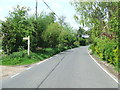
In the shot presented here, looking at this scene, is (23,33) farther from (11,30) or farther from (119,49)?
(119,49)

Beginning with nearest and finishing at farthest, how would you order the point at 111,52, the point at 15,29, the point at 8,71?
the point at 8,71, the point at 111,52, the point at 15,29

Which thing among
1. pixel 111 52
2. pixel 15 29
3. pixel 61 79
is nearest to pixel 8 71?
pixel 61 79

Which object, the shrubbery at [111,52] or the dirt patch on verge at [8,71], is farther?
the shrubbery at [111,52]

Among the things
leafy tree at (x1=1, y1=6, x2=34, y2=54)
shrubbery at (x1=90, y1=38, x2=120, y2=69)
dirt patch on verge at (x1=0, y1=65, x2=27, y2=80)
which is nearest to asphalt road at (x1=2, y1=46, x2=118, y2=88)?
dirt patch on verge at (x1=0, y1=65, x2=27, y2=80)

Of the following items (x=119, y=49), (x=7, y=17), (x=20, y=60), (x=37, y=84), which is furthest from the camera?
(x=7, y=17)

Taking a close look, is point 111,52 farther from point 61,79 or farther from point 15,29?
point 15,29

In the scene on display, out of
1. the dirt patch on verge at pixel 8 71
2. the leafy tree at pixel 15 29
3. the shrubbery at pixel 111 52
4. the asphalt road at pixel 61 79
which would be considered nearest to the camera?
the asphalt road at pixel 61 79

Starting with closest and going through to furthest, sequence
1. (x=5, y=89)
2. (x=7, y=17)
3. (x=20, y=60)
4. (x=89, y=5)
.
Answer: (x=5, y=89) → (x=20, y=60) → (x=7, y=17) → (x=89, y=5)

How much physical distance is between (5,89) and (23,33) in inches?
730

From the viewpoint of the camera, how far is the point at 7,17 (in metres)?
27.5

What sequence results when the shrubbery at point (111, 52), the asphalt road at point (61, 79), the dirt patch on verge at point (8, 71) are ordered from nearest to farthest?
the asphalt road at point (61, 79), the dirt patch on verge at point (8, 71), the shrubbery at point (111, 52)

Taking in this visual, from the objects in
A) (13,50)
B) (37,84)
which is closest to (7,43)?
(13,50)

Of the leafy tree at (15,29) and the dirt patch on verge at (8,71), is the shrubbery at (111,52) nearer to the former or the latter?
the dirt patch on verge at (8,71)

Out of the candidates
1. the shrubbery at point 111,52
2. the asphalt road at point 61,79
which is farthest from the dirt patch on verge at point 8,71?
the shrubbery at point 111,52
